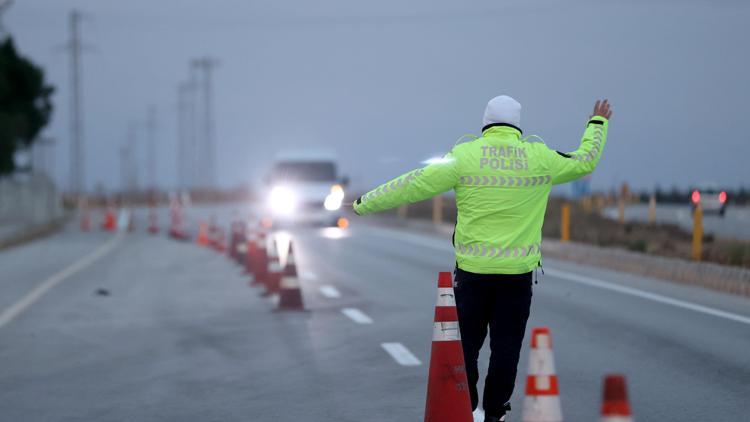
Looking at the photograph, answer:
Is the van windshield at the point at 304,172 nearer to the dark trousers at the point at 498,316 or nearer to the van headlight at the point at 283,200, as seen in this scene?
the van headlight at the point at 283,200

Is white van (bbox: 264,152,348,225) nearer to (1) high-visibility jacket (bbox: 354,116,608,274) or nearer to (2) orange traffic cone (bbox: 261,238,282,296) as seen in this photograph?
(2) orange traffic cone (bbox: 261,238,282,296)

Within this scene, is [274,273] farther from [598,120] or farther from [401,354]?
[598,120]

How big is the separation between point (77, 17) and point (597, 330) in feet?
203

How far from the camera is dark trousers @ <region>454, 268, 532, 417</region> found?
6.83 meters

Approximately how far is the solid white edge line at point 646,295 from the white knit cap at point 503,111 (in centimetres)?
739

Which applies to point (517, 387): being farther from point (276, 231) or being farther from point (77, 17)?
point (77, 17)

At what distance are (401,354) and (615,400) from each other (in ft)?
21.6

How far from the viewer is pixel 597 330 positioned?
12773 mm

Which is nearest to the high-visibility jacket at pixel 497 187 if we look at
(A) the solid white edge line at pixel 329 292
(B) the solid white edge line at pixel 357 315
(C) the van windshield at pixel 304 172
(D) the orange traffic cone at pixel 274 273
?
(B) the solid white edge line at pixel 357 315

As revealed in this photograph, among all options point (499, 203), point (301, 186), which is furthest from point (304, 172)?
point (499, 203)

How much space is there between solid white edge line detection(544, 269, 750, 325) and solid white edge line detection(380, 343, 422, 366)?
164 inches

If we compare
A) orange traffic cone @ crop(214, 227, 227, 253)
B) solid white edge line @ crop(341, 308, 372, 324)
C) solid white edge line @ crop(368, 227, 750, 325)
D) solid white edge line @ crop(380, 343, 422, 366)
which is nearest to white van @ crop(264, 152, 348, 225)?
orange traffic cone @ crop(214, 227, 227, 253)

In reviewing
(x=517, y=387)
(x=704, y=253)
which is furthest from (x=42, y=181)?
(x=517, y=387)

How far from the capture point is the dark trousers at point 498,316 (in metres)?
6.83
